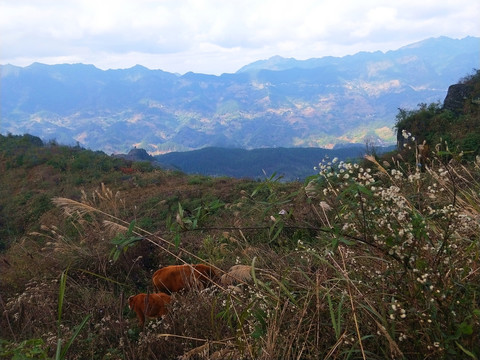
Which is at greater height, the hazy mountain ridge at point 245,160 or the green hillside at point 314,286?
the green hillside at point 314,286

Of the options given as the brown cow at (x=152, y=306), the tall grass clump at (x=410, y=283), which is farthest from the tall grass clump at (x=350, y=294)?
the brown cow at (x=152, y=306)

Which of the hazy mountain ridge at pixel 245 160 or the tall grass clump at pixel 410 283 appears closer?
the tall grass clump at pixel 410 283

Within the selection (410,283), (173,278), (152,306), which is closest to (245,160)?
(173,278)

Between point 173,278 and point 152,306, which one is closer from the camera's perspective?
point 152,306

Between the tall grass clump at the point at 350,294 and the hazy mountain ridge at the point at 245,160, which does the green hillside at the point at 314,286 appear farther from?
the hazy mountain ridge at the point at 245,160

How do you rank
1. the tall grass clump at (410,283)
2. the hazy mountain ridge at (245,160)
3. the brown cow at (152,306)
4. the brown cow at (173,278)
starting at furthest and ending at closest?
the hazy mountain ridge at (245,160), the brown cow at (173,278), the brown cow at (152,306), the tall grass clump at (410,283)

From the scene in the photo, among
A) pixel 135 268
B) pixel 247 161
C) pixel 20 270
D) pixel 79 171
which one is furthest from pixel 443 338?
pixel 247 161

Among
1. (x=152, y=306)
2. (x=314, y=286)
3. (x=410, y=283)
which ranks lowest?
(x=152, y=306)

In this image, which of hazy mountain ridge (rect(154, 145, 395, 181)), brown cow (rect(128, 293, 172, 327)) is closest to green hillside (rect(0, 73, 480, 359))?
brown cow (rect(128, 293, 172, 327))

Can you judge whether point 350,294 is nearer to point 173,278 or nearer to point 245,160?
point 173,278

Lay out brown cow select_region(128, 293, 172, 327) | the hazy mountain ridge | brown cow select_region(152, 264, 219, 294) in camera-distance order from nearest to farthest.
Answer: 1. brown cow select_region(128, 293, 172, 327)
2. brown cow select_region(152, 264, 219, 294)
3. the hazy mountain ridge

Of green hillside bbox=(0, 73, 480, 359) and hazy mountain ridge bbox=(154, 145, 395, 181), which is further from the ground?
green hillside bbox=(0, 73, 480, 359)

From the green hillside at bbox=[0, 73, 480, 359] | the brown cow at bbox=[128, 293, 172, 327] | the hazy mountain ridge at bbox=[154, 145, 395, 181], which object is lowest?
the hazy mountain ridge at bbox=[154, 145, 395, 181]

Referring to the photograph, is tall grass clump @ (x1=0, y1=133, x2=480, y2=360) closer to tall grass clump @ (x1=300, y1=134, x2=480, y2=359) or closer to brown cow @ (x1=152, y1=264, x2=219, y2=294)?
tall grass clump @ (x1=300, y1=134, x2=480, y2=359)
